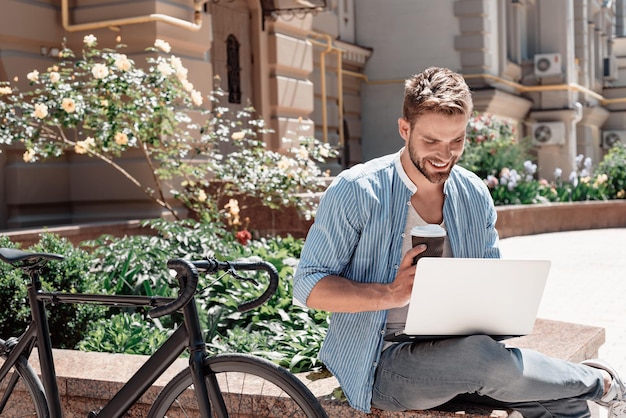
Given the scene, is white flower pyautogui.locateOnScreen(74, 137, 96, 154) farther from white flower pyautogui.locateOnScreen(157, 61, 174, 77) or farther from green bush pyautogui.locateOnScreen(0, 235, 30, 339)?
green bush pyautogui.locateOnScreen(0, 235, 30, 339)

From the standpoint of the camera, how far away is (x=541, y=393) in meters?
3.15

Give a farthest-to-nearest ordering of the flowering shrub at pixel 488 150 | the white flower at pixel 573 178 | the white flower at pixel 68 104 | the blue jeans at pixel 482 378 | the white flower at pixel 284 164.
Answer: the white flower at pixel 573 178 → the flowering shrub at pixel 488 150 → the white flower at pixel 284 164 → the white flower at pixel 68 104 → the blue jeans at pixel 482 378

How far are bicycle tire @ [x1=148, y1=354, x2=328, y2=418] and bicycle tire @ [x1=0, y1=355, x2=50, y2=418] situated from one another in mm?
661

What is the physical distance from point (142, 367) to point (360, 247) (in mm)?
843

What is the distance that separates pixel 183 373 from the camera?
3.08 meters

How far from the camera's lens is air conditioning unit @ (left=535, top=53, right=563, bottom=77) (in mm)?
23031

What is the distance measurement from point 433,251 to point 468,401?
76 cm

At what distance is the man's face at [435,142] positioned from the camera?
314 cm

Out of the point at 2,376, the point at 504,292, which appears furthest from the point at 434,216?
the point at 2,376

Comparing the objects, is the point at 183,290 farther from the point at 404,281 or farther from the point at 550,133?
the point at 550,133

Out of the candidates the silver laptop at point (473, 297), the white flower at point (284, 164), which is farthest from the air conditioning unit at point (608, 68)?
the silver laptop at point (473, 297)

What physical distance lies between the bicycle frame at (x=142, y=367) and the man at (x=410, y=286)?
432 millimetres

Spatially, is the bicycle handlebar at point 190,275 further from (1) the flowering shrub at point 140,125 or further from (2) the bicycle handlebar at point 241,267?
(1) the flowering shrub at point 140,125

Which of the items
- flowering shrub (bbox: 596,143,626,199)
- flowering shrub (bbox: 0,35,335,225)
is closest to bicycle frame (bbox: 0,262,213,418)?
flowering shrub (bbox: 0,35,335,225)
